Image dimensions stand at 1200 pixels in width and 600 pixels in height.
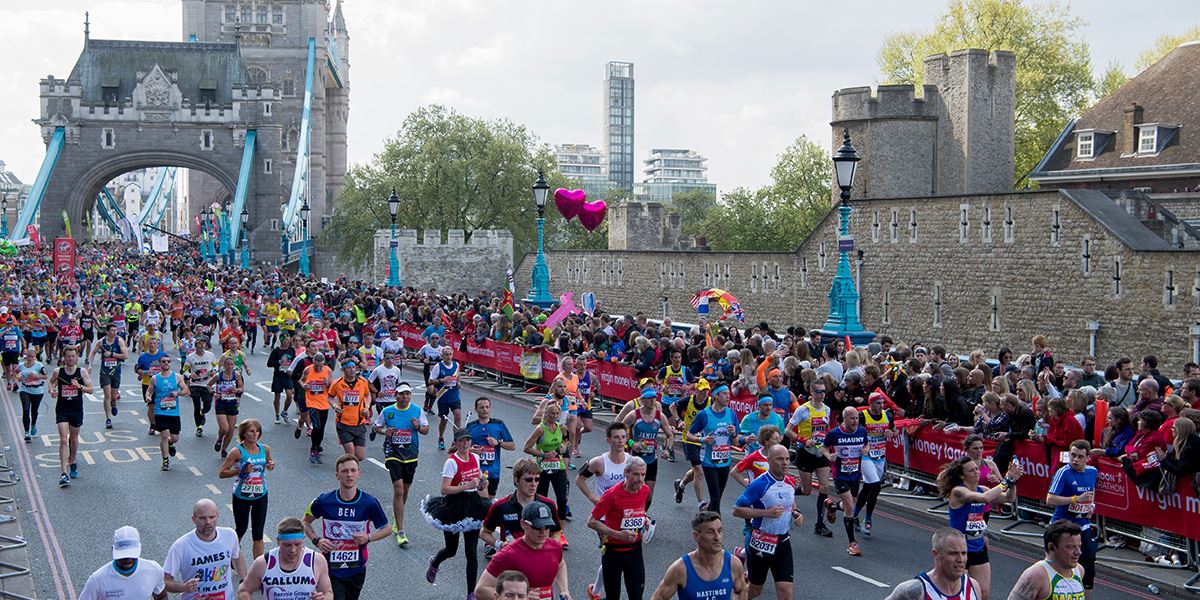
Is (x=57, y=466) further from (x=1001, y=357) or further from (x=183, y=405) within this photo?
(x=1001, y=357)

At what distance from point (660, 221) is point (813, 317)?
1016 inches

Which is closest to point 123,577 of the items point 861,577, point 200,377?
point 861,577

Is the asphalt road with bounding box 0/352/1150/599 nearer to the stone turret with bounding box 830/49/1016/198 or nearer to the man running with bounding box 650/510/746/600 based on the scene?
the man running with bounding box 650/510/746/600

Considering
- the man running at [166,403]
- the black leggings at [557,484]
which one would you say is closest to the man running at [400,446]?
the black leggings at [557,484]

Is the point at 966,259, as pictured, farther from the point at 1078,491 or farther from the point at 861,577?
the point at 1078,491

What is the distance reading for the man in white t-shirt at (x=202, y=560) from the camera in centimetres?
863

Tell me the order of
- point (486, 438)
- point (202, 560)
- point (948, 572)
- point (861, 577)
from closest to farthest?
point (948, 572), point (202, 560), point (861, 577), point (486, 438)

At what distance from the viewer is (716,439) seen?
13.0 meters

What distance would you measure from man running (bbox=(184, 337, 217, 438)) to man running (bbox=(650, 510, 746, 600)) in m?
12.7

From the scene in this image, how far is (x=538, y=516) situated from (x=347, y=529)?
216 cm

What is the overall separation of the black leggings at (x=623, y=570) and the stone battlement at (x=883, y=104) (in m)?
39.7

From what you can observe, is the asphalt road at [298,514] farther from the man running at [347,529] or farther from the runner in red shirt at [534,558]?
the runner in red shirt at [534,558]

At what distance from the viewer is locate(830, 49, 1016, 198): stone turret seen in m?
Result: 47.4

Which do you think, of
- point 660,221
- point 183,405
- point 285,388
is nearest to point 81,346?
point 183,405
